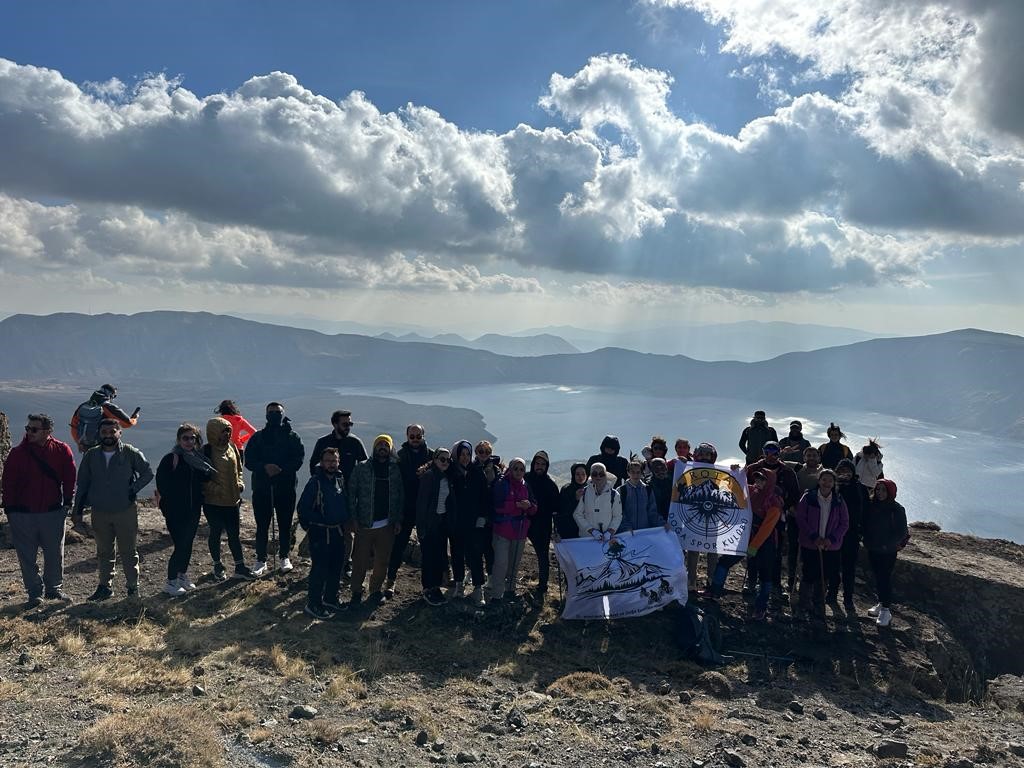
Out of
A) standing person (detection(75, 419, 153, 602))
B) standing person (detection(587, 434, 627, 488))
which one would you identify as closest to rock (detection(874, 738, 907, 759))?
standing person (detection(587, 434, 627, 488))

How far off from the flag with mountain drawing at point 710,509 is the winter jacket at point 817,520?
32.3 inches

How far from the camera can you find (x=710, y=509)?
35.4 feet

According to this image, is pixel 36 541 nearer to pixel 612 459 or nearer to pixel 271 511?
pixel 271 511

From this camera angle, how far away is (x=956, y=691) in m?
9.59

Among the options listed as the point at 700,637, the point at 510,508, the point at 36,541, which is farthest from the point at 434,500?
the point at 36,541

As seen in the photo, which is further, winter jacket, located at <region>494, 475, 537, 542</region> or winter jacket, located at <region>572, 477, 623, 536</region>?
winter jacket, located at <region>572, 477, 623, 536</region>

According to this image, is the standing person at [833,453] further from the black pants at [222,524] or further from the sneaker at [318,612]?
the black pants at [222,524]

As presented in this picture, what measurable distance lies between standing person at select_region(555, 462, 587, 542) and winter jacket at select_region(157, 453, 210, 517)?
211 inches

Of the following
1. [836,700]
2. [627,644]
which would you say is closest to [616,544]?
[627,644]

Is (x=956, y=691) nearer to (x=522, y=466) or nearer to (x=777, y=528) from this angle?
(x=777, y=528)

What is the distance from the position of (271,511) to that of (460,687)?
4674mm

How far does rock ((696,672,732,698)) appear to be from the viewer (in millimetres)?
8078

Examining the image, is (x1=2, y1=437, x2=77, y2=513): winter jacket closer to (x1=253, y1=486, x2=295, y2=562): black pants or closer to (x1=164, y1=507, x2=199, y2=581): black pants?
(x1=164, y1=507, x2=199, y2=581): black pants

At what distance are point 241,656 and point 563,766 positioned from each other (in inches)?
165
